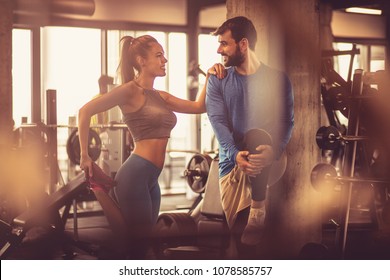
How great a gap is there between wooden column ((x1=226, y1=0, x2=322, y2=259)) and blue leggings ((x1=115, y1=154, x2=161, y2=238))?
96 centimetres

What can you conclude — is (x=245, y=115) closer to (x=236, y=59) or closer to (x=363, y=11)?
(x=236, y=59)

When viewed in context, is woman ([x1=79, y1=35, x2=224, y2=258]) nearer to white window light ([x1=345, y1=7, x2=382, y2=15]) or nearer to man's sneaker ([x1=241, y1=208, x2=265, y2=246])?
man's sneaker ([x1=241, y1=208, x2=265, y2=246])

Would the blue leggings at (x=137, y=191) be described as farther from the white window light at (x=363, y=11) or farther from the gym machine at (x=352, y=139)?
the white window light at (x=363, y=11)

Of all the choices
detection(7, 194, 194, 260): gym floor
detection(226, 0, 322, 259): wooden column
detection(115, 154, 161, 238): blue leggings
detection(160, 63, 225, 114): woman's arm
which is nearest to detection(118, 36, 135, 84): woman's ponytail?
detection(160, 63, 225, 114): woman's arm

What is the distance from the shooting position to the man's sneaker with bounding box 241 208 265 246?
4.70 meters

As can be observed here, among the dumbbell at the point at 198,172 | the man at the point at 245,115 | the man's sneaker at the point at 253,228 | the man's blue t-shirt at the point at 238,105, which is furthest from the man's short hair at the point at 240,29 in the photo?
the dumbbell at the point at 198,172

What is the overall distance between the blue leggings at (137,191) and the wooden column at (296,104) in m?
0.96

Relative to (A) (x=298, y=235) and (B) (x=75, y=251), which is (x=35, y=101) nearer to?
(B) (x=75, y=251)

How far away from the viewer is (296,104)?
15.9 feet

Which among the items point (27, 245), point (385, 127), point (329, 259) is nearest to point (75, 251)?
point (27, 245)

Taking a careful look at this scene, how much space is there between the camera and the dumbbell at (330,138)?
15.5 feet

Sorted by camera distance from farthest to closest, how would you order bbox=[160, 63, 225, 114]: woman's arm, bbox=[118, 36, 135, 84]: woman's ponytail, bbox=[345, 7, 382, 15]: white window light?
1. bbox=[345, 7, 382, 15]: white window light
2. bbox=[160, 63, 225, 114]: woman's arm
3. bbox=[118, 36, 135, 84]: woman's ponytail

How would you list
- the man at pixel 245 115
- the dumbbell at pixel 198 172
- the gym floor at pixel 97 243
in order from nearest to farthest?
the man at pixel 245 115 < the gym floor at pixel 97 243 < the dumbbell at pixel 198 172
